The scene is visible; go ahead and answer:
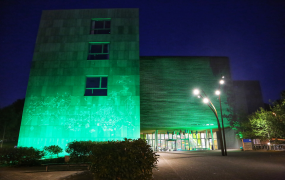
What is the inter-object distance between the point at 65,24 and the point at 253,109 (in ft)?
132

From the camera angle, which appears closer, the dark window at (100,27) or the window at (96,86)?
the window at (96,86)

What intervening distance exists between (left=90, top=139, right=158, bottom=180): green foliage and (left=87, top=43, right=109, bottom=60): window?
1545 cm

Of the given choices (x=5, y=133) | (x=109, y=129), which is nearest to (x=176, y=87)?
(x=109, y=129)

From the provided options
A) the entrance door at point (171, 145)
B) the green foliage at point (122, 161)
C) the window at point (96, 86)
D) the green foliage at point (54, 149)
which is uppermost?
the window at point (96, 86)

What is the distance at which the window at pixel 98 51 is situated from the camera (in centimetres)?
1919

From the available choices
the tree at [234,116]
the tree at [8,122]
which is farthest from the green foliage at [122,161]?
the tree at [8,122]

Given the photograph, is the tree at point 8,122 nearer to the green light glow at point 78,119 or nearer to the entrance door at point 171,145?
the green light glow at point 78,119

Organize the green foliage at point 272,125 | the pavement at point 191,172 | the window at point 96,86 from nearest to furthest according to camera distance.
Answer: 1. the pavement at point 191,172
2. the window at point 96,86
3. the green foliage at point 272,125

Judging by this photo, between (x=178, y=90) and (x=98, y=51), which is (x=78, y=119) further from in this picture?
(x=178, y=90)

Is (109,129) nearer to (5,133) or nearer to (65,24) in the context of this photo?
(65,24)

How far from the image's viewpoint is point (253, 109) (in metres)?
39.9

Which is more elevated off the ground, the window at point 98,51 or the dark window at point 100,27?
the dark window at point 100,27

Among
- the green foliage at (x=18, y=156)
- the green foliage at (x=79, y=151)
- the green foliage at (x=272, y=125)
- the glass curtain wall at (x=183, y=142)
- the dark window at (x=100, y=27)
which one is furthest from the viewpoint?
the glass curtain wall at (x=183, y=142)

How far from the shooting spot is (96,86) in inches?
719
